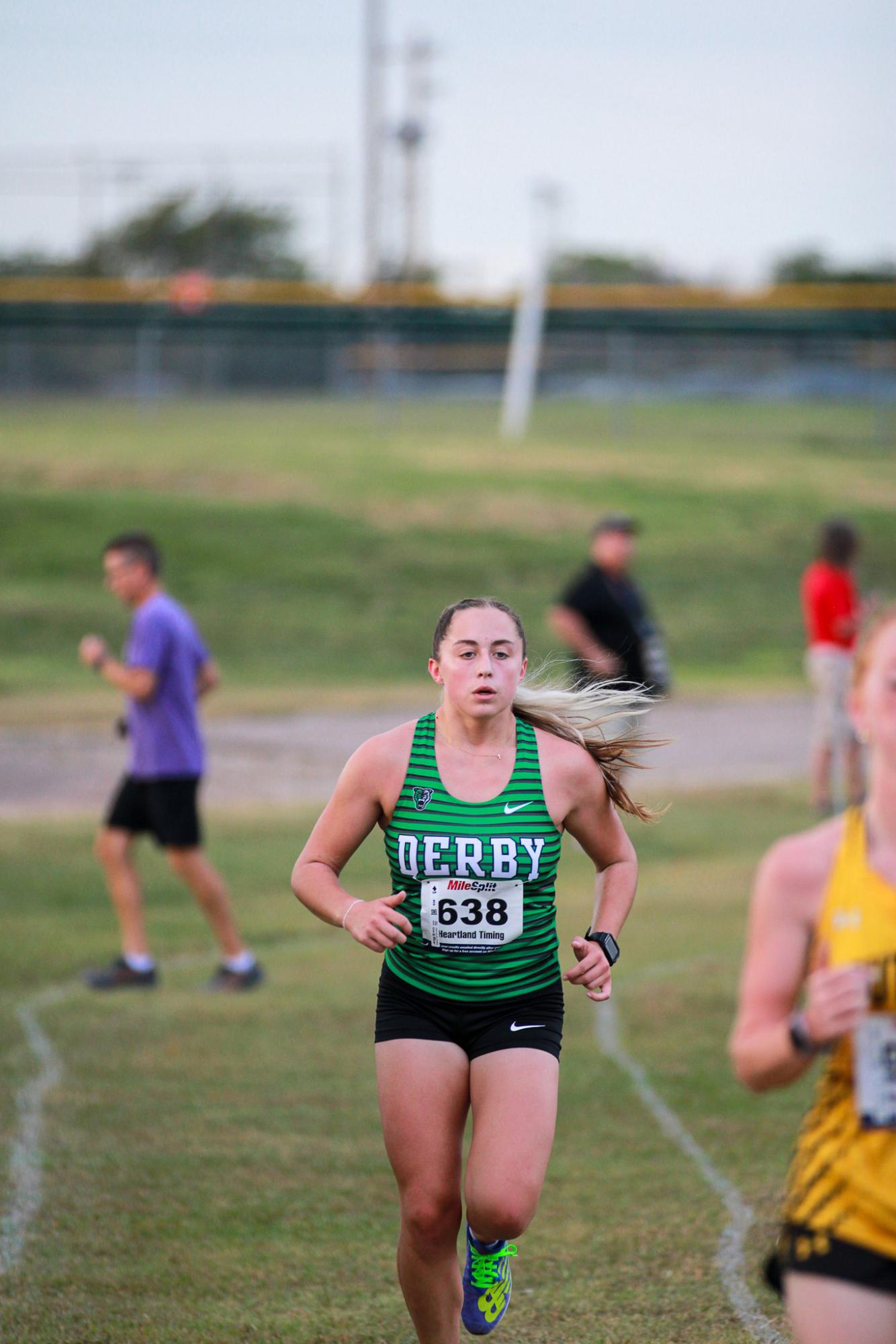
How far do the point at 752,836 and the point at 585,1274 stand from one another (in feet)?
27.3

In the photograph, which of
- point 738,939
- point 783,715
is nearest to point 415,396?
point 783,715

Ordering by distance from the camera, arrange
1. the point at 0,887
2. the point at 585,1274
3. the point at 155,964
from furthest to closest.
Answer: the point at 0,887
the point at 155,964
the point at 585,1274

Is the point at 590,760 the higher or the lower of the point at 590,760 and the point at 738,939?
the higher

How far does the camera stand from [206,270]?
44875 mm

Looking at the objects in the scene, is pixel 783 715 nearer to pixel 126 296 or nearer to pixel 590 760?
pixel 590 760

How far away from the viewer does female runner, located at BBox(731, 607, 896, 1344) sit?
2.69 m

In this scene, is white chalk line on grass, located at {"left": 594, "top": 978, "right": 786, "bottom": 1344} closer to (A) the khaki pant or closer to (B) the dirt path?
(A) the khaki pant

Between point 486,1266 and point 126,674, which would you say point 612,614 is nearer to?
point 126,674

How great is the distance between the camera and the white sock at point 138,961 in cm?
876

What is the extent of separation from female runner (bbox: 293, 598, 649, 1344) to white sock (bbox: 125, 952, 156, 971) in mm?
4735

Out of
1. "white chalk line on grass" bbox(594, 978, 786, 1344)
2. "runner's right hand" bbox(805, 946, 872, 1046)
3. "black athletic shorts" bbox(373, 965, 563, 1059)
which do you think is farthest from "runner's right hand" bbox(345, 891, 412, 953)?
"white chalk line on grass" bbox(594, 978, 786, 1344)

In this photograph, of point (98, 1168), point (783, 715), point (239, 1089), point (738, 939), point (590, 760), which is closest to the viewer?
point (590, 760)

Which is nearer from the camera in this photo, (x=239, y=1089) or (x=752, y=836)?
(x=239, y=1089)

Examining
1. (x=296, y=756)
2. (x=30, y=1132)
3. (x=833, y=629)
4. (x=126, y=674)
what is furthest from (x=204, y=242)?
(x=30, y=1132)
